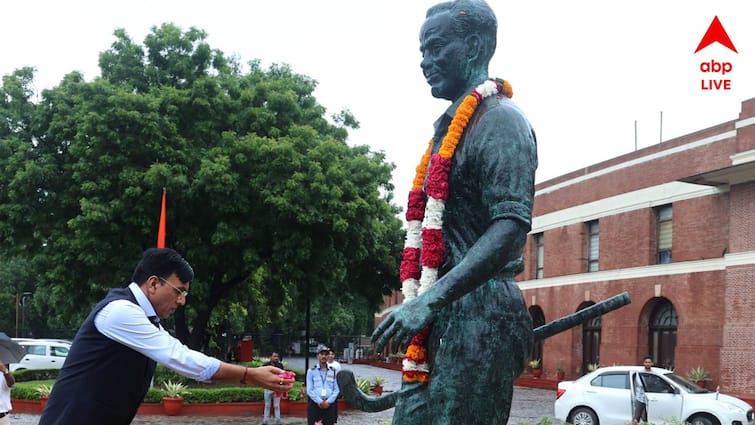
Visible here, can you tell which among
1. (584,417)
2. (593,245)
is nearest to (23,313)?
(593,245)

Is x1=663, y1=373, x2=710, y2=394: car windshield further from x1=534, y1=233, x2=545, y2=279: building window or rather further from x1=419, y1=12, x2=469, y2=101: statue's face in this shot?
x1=534, y1=233, x2=545, y2=279: building window

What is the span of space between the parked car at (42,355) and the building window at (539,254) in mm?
20423

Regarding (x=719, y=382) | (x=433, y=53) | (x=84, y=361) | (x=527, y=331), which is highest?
(x=433, y=53)

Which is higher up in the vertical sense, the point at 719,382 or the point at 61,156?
the point at 61,156

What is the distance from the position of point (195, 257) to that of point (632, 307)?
16.6 m

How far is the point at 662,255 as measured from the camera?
28.9 meters

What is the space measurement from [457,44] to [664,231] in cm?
2733

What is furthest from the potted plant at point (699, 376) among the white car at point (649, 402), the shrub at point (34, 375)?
the shrub at point (34, 375)

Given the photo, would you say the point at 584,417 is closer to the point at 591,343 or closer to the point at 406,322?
the point at 406,322

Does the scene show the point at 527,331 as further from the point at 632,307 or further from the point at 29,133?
the point at 632,307

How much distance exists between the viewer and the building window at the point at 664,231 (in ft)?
93.0

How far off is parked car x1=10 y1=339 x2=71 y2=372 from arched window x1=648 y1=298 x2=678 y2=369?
21652 millimetres

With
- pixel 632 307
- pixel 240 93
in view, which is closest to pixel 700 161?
pixel 632 307

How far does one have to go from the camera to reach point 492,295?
305cm
